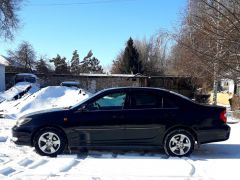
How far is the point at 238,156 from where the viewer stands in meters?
9.84

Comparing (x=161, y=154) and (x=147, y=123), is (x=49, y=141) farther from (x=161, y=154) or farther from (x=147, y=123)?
(x=161, y=154)

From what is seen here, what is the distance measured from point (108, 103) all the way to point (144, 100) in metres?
0.81

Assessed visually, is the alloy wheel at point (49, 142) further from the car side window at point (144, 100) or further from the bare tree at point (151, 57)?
the bare tree at point (151, 57)

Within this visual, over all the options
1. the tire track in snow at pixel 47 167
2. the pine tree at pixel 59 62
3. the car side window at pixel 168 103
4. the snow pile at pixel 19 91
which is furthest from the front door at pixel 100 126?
the pine tree at pixel 59 62

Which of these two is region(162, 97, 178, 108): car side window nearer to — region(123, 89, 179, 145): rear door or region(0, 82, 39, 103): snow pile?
region(123, 89, 179, 145): rear door

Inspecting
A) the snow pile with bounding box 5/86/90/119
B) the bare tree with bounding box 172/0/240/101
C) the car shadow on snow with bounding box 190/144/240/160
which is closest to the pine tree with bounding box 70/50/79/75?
the snow pile with bounding box 5/86/90/119

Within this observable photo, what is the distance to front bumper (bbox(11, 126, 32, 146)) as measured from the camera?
32.4ft

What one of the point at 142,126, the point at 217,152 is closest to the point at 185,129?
the point at 142,126

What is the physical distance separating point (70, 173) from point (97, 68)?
89527 millimetres

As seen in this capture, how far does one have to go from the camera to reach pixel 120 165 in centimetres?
867

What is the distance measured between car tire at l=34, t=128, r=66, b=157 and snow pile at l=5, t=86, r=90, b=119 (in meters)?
13.3

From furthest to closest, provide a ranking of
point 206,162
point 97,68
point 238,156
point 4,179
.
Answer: point 97,68
point 238,156
point 206,162
point 4,179

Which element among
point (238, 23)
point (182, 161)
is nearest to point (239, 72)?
point (238, 23)

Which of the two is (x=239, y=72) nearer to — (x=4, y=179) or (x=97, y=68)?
(x=4, y=179)
